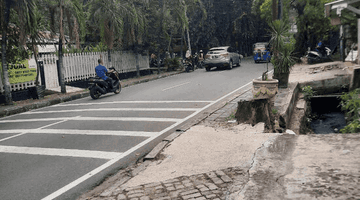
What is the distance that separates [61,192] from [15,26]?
11394mm

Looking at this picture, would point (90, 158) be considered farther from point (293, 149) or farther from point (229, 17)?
point (229, 17)

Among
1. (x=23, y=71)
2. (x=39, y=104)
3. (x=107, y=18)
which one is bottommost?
(x=39, y=104)

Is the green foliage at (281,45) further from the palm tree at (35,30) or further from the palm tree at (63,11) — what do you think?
the palm tree at (35,30)

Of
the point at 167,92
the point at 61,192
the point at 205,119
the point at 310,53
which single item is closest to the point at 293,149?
the point at 205,119

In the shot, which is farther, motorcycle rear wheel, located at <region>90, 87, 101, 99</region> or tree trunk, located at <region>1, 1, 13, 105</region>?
motorcycle rear wheel, located at <region>90, 87, 101, 99</region>

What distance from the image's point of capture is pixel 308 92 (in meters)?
12.6

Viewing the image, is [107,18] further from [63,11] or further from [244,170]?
[244,170]

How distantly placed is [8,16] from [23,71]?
104 inches

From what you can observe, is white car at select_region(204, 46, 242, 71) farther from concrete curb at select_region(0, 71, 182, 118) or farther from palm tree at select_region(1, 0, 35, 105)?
palm tree at select_region(1, 0, 35, 105)

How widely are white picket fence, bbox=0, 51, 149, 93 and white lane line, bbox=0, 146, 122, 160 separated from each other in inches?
318

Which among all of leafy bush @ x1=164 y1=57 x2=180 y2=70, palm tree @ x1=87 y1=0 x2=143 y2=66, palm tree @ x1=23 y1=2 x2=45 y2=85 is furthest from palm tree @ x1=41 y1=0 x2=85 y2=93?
leafy bush @ x1=164 y1=57 x2=180 y2=70

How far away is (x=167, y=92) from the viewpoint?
1414cm

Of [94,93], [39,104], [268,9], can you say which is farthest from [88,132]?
[268,9]

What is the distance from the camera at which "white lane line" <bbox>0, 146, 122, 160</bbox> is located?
236 inches
